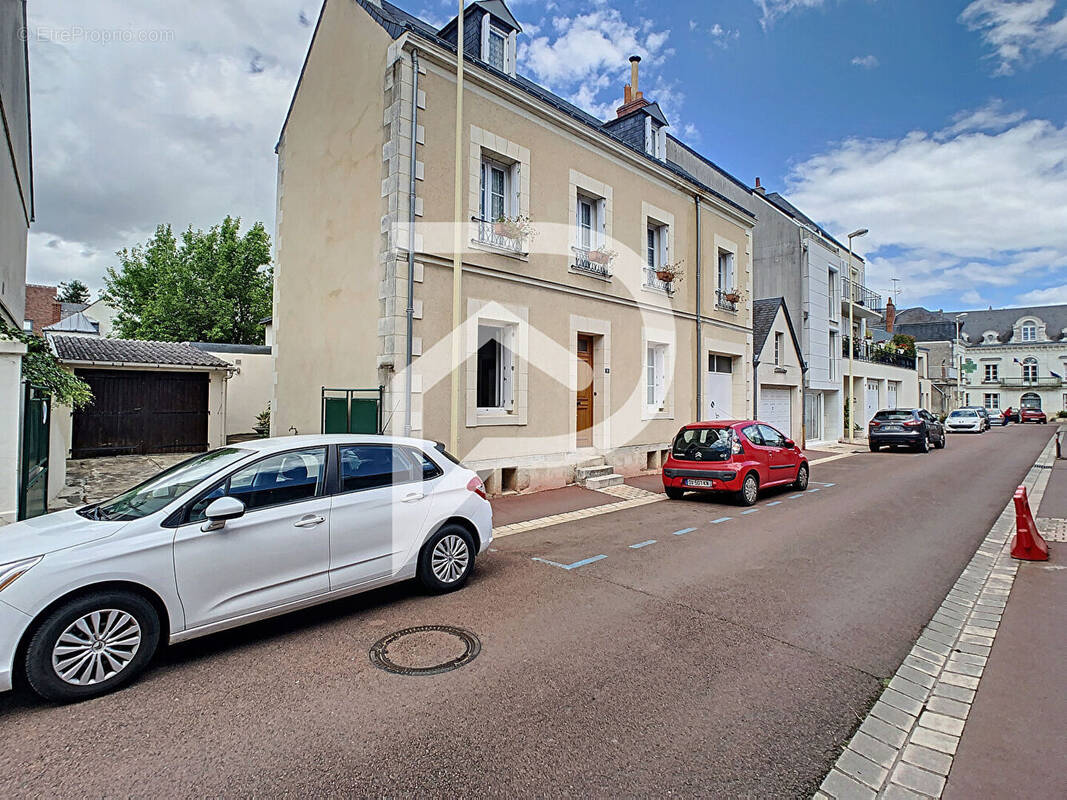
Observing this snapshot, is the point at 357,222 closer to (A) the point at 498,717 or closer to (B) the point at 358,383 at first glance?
(B) the point at 358,383

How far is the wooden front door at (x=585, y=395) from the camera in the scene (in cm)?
1267

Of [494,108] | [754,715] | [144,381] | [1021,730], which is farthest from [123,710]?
[144,381]

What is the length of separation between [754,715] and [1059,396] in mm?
81433

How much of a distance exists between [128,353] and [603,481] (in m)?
13.8

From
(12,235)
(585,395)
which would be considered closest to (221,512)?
(585,395)

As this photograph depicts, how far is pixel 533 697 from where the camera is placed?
3422 mm

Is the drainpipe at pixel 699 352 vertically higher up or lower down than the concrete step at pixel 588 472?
higher up

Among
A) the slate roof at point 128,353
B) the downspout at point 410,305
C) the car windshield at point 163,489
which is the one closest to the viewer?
the car windshield at point 163,489

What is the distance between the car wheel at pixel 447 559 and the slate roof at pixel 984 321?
67.7 m

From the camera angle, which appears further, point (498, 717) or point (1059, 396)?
point (1059, 396)

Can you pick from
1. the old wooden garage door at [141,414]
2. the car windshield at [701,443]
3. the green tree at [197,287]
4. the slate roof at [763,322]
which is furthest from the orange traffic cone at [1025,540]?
the green tree at [197,287]

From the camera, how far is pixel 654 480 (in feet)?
42.3

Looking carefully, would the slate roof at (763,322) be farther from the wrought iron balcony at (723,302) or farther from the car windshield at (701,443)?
the car windshield at (701,443)

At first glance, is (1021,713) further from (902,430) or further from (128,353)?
(902,430)
